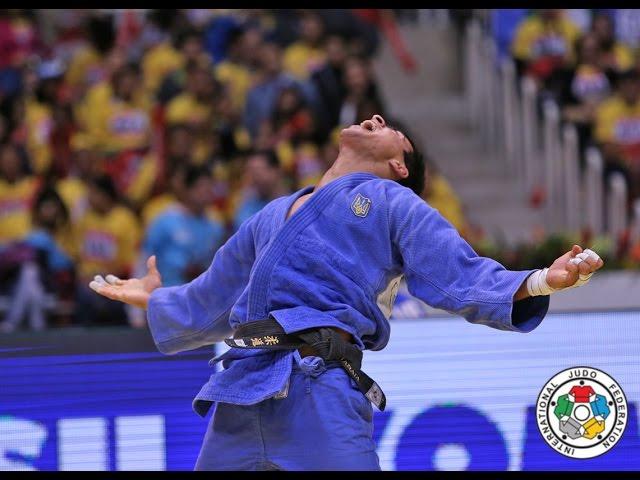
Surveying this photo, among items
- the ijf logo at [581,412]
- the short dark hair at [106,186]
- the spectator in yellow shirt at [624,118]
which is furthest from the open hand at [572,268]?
the spectator in yellow shirt at [624,118]

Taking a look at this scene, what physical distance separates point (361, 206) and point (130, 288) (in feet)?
3.86

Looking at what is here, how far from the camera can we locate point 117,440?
19.8 feet

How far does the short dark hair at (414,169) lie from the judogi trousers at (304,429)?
910 mm

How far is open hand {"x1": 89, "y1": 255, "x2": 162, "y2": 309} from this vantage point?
559 centimetres

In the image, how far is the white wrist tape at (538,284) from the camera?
4637 mm

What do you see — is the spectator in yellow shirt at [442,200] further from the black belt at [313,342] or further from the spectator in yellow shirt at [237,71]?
the black belt at [313,342]

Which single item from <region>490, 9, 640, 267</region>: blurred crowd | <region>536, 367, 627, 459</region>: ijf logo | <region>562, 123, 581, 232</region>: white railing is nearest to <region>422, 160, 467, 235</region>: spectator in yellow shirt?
<region>562, 123, 581, 232</region>: white railing

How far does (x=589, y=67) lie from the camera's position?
41.6 ft

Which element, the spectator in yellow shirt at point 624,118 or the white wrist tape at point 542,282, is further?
the spectator in yellow shirt at point 624,118

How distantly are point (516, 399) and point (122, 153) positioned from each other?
22.7 ft

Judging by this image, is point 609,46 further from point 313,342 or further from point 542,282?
point 313,342

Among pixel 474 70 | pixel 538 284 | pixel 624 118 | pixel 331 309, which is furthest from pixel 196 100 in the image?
pixel 538 284

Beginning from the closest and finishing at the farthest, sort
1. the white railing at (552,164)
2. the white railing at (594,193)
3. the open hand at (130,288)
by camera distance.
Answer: the open hand at (130,288)
the white railing at (594,193)
the white railing at (552,164)
